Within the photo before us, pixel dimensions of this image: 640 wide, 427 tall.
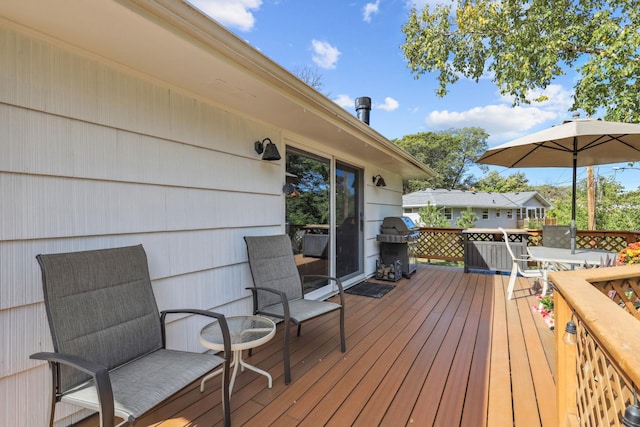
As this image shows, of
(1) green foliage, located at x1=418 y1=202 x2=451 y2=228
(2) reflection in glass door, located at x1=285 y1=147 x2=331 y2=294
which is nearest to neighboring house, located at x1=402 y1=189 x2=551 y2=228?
(1) green foliage, located at x1=418 y1=202 x2=451 y2=228

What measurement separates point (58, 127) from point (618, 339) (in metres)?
2.59

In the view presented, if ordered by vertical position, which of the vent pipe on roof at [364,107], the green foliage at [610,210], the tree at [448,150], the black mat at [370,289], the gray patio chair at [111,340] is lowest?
the black mat at [370,289]

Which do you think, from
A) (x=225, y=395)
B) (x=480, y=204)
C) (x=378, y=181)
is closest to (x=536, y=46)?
(x=378, y=181)

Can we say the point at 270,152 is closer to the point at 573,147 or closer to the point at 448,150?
the point at 573,147

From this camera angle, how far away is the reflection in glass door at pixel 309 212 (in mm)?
3635

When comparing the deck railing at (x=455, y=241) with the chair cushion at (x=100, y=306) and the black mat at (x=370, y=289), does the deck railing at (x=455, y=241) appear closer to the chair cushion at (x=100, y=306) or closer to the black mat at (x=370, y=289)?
the black mat at (x=370, y=289)

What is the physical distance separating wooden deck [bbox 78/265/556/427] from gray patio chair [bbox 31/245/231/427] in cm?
42

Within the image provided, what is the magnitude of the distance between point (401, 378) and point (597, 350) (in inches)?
55.0

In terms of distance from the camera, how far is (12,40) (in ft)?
5.03

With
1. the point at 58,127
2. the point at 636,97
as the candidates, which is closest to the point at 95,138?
the point at 58,127

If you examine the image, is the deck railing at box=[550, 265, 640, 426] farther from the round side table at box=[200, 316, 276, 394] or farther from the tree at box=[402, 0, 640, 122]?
the tree at box=[402, 0, 640, 122]

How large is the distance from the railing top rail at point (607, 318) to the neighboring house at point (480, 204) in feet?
63.3

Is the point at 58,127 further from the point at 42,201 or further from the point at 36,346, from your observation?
the point at 36,346

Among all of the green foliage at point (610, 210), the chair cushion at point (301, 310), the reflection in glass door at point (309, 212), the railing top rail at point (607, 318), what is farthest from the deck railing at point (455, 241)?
the railing top rail at point (607, 318)
